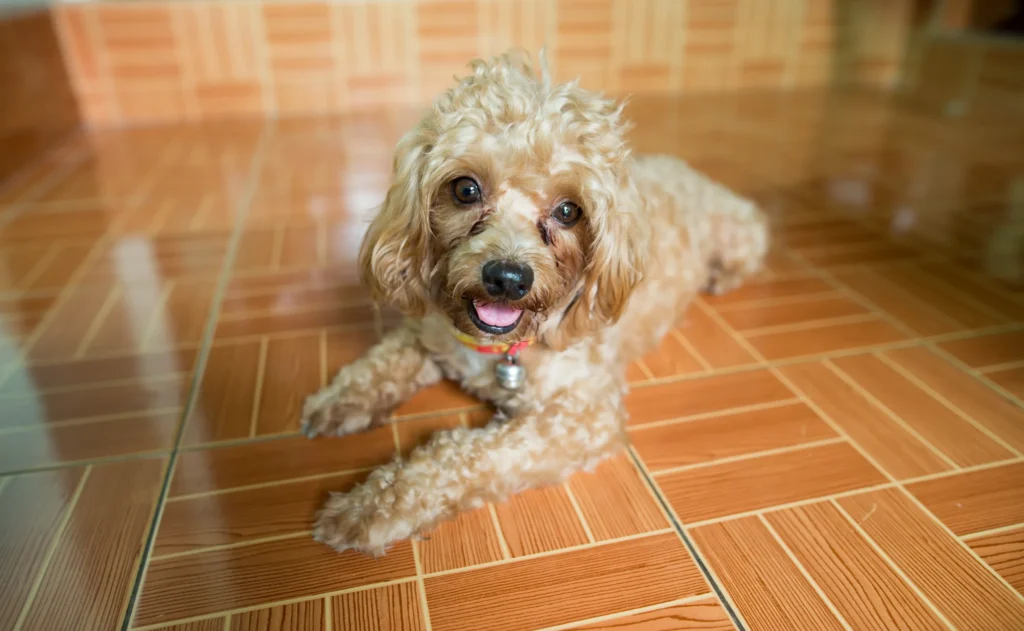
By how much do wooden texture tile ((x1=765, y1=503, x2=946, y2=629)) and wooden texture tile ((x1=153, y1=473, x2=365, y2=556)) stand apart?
1.21 m

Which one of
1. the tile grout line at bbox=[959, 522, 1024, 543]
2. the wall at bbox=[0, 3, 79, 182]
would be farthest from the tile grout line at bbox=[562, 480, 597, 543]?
the wall at bbox=[0, 3, 79, 182]

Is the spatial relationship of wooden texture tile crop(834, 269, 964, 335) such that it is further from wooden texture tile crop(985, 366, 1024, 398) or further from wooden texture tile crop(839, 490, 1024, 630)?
wooden texture tile crop(839, 490, 1024, 630)

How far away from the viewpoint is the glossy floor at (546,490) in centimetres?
164

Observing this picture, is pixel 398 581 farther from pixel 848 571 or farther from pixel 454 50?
pixel 454 50

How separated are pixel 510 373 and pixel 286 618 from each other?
0.88 metres

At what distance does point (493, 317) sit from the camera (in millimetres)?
1848

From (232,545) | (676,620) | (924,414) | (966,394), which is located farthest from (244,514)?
(966,394)

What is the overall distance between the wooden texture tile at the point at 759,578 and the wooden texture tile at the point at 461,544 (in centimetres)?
53

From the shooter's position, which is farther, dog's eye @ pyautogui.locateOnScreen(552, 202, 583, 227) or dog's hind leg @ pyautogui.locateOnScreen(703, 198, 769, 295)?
dog's hind leg @ pyautogui.locateOnScreen(703, 198, 769, 295)

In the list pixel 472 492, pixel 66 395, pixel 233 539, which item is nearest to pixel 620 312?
pixel 472 492

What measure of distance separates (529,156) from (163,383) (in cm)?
163

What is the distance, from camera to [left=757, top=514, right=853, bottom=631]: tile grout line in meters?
A: 1.58

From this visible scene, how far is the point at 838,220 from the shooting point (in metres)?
3.88

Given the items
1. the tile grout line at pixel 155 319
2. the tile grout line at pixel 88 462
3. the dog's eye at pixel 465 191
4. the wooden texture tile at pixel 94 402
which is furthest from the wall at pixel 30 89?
the dog's eye at pixel 465 191
